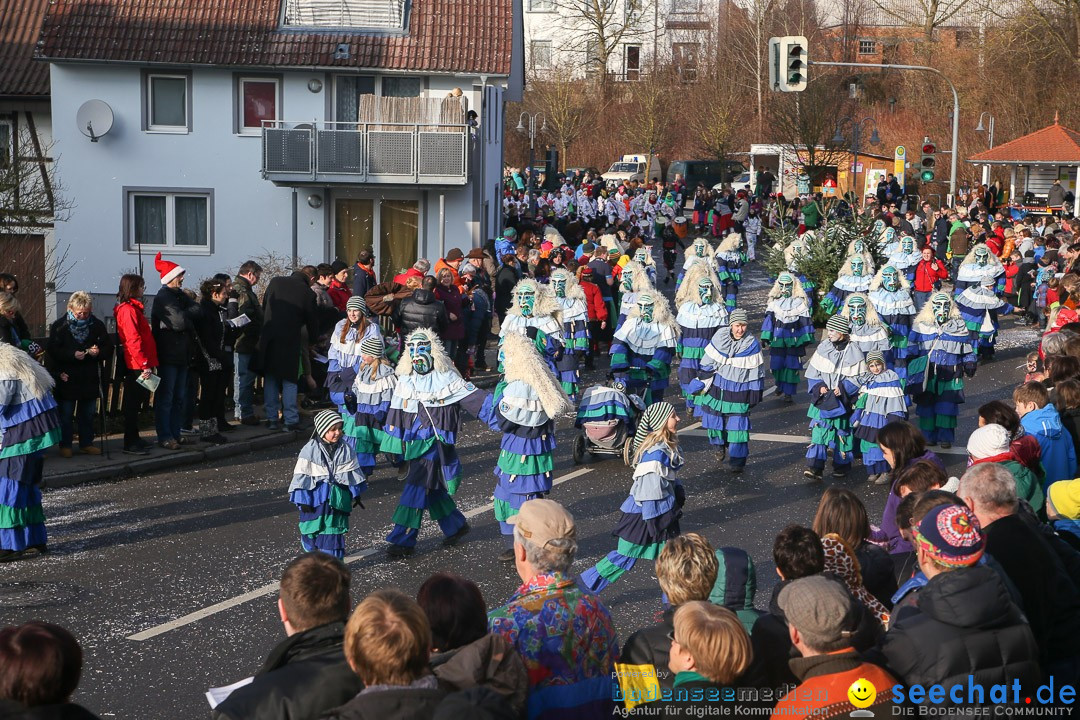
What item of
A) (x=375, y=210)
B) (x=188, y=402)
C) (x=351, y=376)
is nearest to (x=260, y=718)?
(x=351, y=376)

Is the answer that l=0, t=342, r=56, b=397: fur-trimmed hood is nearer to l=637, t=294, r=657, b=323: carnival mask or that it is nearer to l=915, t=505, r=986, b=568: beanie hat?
l=637, t=294, r=657, b=323: carnival mask

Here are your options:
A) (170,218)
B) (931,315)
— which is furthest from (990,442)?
(170,218)

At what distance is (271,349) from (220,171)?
1519 centimetres

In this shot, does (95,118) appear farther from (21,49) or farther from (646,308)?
(646,308)

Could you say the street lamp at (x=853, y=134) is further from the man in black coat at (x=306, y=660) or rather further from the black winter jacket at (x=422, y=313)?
the man in black coat at (x=306, y=660)

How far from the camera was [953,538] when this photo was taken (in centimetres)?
541

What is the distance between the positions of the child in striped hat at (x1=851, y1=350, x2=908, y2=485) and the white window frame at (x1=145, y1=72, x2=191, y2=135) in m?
19.9

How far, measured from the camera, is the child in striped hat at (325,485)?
31.2 ft

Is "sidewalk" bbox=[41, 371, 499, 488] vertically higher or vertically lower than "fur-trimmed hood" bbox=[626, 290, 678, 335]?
lower

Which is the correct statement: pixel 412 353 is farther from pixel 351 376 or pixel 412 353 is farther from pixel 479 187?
pixel 479 187

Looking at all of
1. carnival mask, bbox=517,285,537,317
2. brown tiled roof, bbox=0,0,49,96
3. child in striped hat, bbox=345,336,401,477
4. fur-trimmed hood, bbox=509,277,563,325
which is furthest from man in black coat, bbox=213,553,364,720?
brown tiled roof, bbox=0,0,49,96

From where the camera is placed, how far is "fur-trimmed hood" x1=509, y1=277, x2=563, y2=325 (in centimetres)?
1600

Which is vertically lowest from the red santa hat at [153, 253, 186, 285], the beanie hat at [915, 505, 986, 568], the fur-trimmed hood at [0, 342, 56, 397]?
the beanie hat at [915, 505, 986, 568]

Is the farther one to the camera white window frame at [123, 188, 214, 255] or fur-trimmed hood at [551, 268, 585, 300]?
white window frame at [123, 188, 214, 255]
